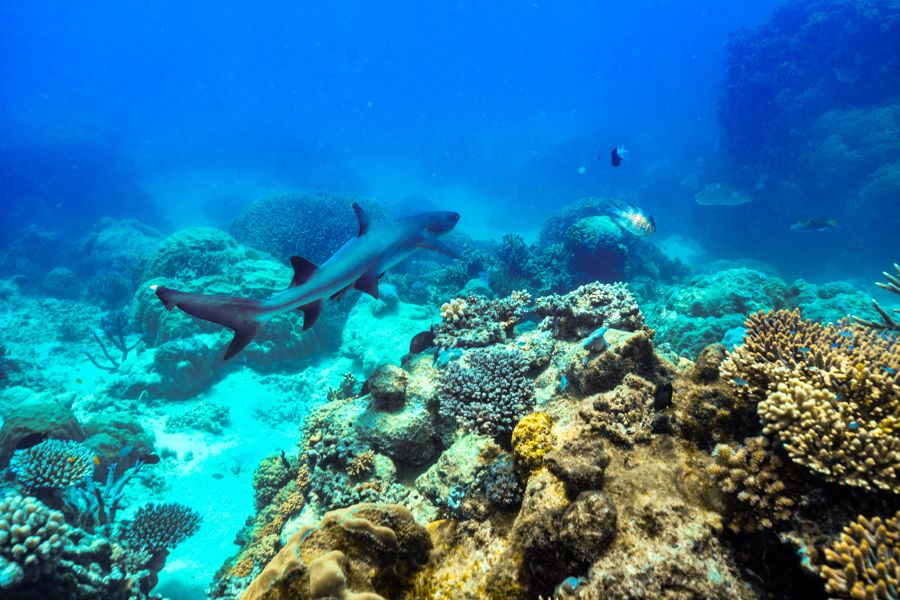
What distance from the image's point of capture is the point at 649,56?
273ft

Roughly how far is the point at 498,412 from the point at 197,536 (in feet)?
21.9

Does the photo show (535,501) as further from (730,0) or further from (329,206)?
(730,0)

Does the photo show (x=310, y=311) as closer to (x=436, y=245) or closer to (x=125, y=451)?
(x=436, y=245)

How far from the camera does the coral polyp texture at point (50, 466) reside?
19.6ft

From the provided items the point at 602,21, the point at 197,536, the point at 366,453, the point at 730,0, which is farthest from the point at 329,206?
the point at 602,21

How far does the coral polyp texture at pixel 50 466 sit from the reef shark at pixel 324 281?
168 inches

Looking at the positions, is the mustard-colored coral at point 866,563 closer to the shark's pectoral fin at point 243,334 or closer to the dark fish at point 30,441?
the shark's pectoral fin at point 243,334

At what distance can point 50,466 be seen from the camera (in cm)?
609

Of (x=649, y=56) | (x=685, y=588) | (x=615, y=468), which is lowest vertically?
(x=685, y=588)

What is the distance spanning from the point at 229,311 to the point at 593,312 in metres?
4.86

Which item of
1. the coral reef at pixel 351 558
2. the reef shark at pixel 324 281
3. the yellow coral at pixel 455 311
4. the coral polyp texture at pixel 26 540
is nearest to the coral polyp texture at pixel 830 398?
the coral reef at pixel 351 558

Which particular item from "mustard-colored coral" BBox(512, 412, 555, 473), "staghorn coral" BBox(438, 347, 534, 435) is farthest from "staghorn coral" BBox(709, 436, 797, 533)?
"staghorn coral" BBox(438, 347, 534, 435)

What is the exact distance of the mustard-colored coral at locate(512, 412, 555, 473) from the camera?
3.33 meters

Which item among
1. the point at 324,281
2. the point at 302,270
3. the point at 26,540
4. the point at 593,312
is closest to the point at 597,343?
the point at 593,312
